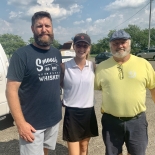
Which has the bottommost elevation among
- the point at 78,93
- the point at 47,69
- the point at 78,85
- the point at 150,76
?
the point at 78,93

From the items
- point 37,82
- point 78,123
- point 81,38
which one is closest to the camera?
point 37,82

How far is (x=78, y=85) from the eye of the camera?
2527 mm

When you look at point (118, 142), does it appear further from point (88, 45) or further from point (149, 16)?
point (149, 16)

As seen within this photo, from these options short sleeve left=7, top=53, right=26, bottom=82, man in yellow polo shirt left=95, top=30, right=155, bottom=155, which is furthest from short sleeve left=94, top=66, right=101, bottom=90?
short sleeve left=7, top=53, right=26, bottom=82

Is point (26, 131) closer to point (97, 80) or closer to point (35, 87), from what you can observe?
point (35, 87)

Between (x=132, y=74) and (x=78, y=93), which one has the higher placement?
(x=132, y=74)

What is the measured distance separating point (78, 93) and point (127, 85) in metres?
0.61

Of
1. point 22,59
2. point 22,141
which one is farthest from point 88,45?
point 22,141

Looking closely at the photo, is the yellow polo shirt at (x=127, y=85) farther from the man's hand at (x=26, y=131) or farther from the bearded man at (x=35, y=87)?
the man's hand at (x=26, y=131)

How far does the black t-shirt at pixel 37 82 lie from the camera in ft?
6.47

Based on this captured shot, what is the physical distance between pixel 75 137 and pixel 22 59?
130cm

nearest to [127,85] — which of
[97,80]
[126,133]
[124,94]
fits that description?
[124,94]

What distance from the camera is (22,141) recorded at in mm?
2121

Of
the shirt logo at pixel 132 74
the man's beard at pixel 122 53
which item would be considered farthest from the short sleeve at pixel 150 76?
the man's beard at pixel 122 53
